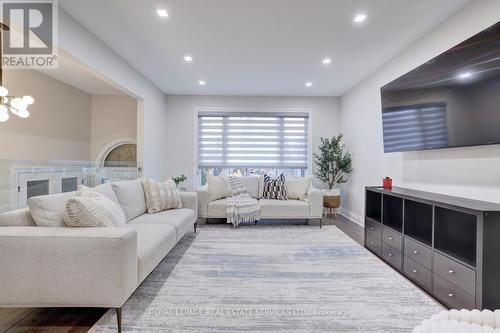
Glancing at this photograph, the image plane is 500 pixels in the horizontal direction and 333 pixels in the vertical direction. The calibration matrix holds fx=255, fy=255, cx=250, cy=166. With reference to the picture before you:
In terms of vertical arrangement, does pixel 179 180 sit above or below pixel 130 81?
below

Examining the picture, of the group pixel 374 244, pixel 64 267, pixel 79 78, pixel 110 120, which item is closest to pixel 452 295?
pixel 374 244

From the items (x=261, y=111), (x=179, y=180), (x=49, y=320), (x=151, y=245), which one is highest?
(x=261, y=111)

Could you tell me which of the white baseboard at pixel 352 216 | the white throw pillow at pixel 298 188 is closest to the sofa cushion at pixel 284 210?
the white throw pillow at pixel 298 188

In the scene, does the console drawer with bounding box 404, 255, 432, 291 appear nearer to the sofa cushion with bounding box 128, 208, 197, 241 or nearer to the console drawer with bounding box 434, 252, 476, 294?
the console drawer with bounding box 434, 252, 476, 294

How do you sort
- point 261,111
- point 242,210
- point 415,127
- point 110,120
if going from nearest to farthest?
point 415,127 < point 242,210 < point 261,111 < point 110,120

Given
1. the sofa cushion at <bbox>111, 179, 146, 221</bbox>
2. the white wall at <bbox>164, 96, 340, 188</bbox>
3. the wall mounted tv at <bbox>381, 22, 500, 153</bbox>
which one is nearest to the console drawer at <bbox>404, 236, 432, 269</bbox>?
the wall mounted tv at <bbox>381, 22, 500, 153</bbox>

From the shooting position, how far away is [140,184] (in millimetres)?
3336

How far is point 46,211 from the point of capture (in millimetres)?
1854

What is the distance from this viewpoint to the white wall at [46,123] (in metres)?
4.17

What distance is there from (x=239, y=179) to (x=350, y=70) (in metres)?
2.64

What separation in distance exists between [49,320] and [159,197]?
67.3 inches

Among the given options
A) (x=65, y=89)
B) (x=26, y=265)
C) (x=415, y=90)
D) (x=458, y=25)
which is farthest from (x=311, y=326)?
(x=65, y=89)

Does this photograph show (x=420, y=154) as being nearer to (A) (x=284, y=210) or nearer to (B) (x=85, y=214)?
(A) (x=284, y=210)

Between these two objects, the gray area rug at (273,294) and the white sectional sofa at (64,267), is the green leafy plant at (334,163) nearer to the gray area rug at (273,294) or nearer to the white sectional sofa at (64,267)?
the gray area rug at (273,294)
